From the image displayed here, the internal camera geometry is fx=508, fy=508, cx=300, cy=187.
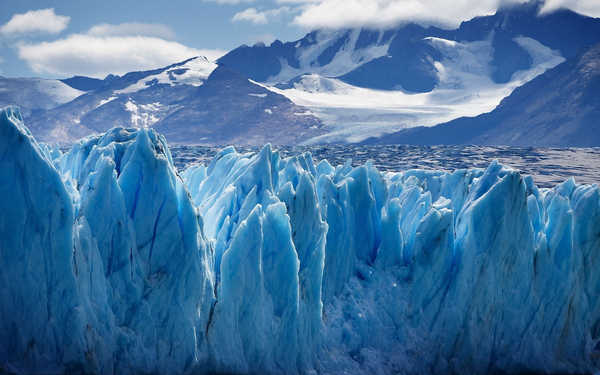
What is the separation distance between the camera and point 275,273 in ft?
29.4

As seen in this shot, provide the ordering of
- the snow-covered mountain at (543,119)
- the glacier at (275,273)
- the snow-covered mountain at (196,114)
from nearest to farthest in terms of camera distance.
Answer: the glacier at (275,273)
the snow-covered mountain at (543,119)
the snow-covered mountain at (196,114)

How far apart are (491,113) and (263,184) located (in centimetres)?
16116

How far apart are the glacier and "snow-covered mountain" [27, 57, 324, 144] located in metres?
140

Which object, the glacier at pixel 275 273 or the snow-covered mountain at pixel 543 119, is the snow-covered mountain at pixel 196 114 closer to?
the snow-covered mountain at pixel 543 119

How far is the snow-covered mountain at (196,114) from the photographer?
16388cm

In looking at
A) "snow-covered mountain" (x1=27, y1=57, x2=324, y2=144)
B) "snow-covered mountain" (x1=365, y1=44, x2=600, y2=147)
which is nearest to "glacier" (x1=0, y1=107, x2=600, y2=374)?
"snow-covered mountain" (x1=365, y1=44, x2=600, y2=147)

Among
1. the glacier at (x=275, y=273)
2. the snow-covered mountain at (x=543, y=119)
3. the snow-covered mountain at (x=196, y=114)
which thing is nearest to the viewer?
the glacier at (x=275, y=273)

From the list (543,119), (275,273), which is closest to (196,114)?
(543,119)

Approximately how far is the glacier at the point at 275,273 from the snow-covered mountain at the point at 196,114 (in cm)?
13954

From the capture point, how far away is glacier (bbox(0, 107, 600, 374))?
23.7 ft

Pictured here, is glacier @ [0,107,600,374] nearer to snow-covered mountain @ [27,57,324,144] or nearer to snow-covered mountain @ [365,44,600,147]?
snow-covered mountain @ [365,44,600,147]

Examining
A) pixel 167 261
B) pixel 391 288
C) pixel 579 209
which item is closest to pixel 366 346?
pixel 391 288

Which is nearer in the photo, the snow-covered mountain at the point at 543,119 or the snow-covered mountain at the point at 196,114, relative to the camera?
the snow-covered mountain at the point at 543,119

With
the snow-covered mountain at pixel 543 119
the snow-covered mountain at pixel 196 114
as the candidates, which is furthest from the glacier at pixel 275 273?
the snow-covered mountain at pixel 196 114
